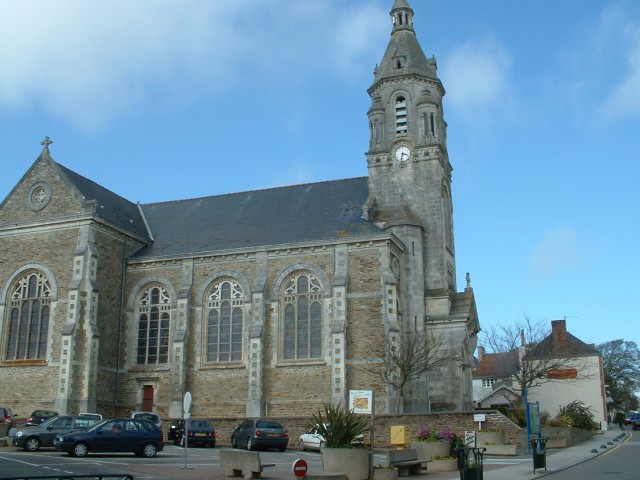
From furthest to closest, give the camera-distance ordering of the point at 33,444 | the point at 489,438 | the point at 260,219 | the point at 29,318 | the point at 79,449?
the point at 260,219 → the point at 29,318 → the point at 489,438 → the point at 33,444 → the point at 79,449

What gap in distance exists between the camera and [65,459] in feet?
68.6

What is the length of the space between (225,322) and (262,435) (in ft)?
37.8

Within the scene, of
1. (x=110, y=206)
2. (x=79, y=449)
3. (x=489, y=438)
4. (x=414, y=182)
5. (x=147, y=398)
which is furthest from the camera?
(x=110, y=206)

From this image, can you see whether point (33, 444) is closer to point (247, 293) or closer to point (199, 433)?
point (199, 433)

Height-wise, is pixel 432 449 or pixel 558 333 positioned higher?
pixel 558 333

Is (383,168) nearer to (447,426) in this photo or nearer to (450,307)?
(450,307)

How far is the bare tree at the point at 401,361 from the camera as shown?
3216 centimetres

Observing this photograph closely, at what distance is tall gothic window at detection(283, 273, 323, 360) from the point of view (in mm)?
35344

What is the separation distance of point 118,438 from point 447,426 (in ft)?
38.1

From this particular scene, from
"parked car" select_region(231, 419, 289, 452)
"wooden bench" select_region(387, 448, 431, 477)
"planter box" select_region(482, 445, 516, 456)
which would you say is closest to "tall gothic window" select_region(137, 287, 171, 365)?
"parked car" select_region(231, 419, 289, 452)

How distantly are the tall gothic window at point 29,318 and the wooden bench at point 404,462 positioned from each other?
77.7 feet

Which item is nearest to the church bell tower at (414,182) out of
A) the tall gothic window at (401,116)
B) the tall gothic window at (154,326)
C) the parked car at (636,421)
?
the tall gothic window at (401,116)

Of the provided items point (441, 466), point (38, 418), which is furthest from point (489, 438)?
point (38, 418)

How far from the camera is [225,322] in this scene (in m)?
37.3
